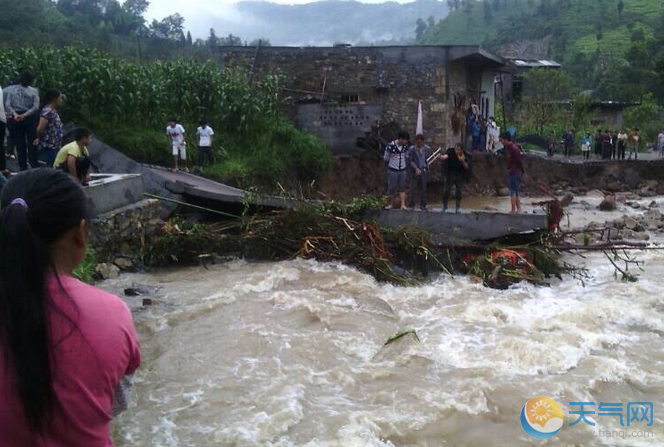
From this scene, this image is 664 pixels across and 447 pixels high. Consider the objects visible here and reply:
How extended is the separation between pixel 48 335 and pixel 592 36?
7630 cm

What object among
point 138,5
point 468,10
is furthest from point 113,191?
point 468,10

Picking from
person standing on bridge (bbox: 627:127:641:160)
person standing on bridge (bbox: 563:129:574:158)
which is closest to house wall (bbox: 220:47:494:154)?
person standing on bridge (bbox: 627:127:641:160)

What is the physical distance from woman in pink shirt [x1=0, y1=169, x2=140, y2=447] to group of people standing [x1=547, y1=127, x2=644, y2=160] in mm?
27897

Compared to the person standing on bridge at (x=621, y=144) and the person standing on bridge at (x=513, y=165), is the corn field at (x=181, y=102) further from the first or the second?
the person standing on bridge at (x=621, y=144)

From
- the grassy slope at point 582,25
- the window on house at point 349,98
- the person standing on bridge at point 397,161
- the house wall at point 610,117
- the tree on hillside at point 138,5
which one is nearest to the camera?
the person standing on bridge at point 397,161

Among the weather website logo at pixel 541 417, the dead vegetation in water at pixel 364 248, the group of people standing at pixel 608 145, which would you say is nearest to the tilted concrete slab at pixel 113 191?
the dead vegetation in water at pixel 364 248

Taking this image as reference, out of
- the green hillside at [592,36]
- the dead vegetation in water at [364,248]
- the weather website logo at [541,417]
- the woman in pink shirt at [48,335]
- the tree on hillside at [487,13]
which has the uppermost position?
the tree on hillside at [487,13]

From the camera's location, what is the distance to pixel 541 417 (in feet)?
17.5

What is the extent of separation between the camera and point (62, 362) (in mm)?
1662

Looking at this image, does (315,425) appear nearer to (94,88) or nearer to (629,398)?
(629,398)

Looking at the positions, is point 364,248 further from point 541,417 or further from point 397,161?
point 541,417

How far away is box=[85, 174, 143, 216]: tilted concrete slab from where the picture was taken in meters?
8.80

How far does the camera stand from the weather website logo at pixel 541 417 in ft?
16.7

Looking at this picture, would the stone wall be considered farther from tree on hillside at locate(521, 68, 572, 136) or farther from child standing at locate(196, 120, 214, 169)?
tree on hillside at locate(521, 68, 572, 136)
